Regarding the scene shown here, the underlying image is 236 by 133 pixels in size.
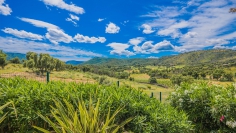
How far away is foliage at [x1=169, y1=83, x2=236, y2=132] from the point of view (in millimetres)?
3803

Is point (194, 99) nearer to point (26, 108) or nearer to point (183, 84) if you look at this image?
point (183, 84)

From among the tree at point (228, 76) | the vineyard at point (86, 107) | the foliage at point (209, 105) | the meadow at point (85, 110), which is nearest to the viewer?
the meadow at point (85, 110)

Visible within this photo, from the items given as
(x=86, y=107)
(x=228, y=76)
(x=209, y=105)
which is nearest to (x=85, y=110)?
(x=86, y=107)

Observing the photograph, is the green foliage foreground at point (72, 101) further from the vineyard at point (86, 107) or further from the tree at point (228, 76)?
the tree at point (228, 76)

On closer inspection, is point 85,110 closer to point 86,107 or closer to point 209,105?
point 86,107

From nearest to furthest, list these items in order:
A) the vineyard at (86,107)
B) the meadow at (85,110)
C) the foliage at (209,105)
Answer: the meadow at (85,110) → the vineyard at (86,107) → the foliage at (209,105)

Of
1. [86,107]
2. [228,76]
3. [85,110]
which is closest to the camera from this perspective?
[85,110]

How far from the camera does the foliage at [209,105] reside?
12.5 feet

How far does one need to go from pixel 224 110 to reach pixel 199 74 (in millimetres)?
81827

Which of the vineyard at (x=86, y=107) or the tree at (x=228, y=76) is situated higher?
the vineyard at (x=86, y=107)

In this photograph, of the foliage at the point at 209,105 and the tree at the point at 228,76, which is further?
the tree at the point at 228,76

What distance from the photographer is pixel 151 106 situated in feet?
10.6

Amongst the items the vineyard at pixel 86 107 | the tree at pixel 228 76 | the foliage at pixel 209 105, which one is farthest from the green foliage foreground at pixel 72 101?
the tree at pixel 228 76

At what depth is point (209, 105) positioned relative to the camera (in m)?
4.25
